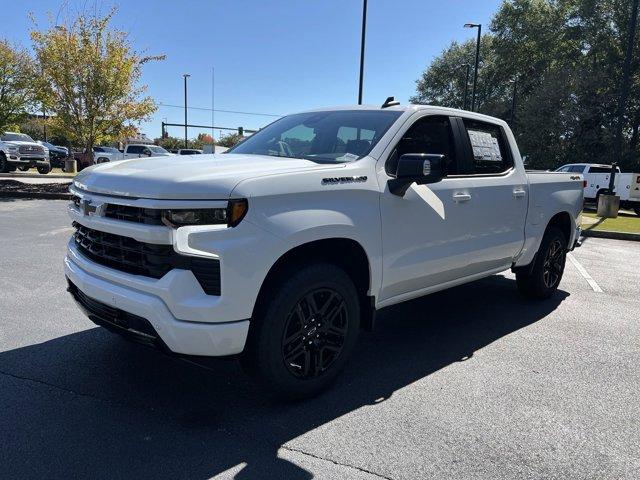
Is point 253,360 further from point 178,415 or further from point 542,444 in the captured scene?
point 542,444

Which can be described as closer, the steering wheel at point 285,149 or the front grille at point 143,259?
the front grille at point 143,259

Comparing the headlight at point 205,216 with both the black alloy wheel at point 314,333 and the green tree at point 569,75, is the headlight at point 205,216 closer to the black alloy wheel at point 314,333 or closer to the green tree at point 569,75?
the black alloy wheel at point 314,333

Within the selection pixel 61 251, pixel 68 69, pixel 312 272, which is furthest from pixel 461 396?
pixel 68 69

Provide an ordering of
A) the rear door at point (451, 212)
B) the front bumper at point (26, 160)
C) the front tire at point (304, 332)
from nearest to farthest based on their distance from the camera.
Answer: the front tire at point (304, 332)
the rear door at point (451, 212)
the front bumper at point (26, 160)

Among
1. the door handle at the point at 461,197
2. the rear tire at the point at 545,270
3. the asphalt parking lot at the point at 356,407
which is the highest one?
the door handle at the point at 461,197

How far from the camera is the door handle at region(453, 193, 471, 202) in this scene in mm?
4125

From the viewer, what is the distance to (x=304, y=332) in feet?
10.5

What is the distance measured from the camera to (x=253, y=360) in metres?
3.00

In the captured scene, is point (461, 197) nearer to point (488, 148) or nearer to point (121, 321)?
point (488, 148)

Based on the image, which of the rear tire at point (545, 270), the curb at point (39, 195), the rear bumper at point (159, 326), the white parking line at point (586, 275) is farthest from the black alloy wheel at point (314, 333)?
the curb at point (39, 195)

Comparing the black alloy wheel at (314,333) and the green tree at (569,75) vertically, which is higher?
the green tree at (569,75)

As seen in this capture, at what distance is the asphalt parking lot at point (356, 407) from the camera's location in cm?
265

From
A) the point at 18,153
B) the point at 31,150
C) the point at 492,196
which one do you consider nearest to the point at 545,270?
the point at 492,196

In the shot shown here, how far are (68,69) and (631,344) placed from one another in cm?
1560
